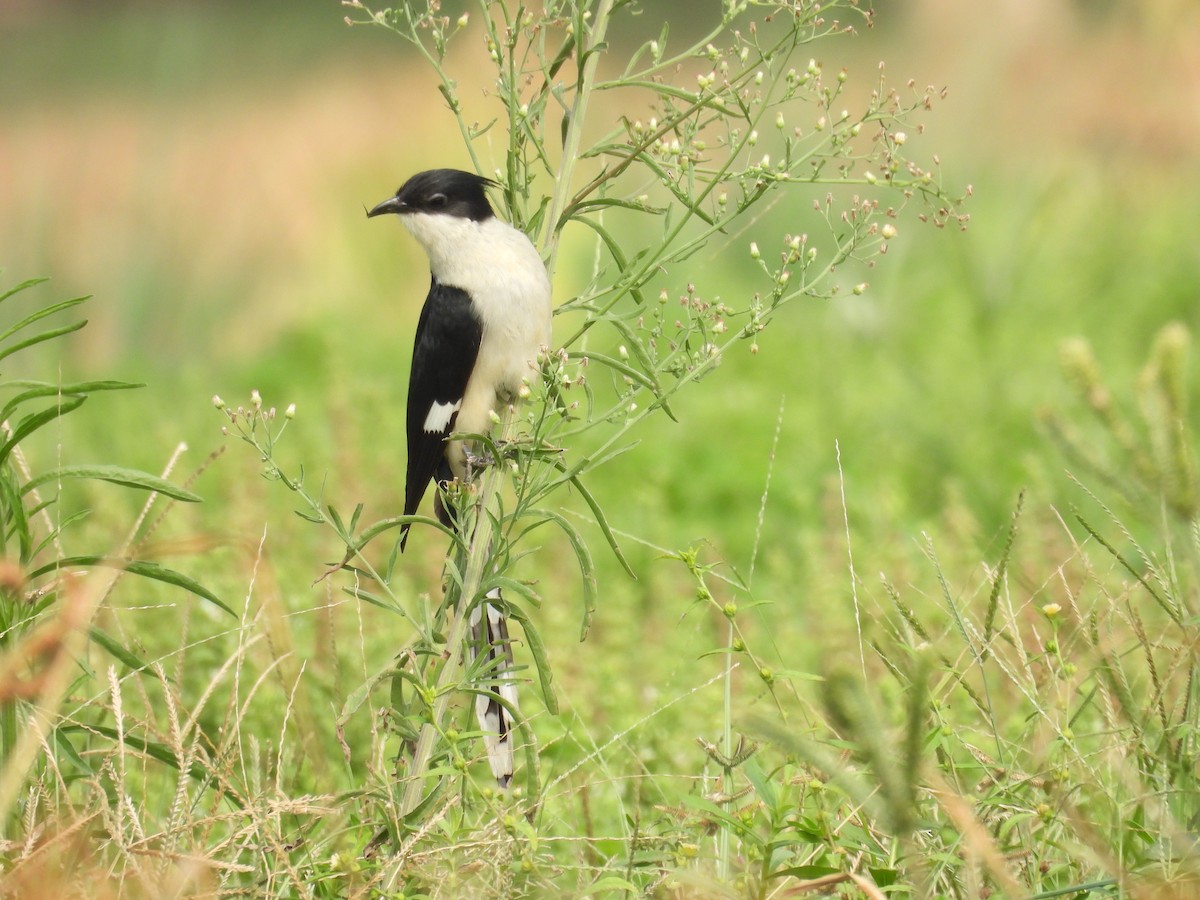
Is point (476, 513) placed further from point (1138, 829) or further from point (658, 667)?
point (658, 667)

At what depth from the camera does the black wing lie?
117 inches

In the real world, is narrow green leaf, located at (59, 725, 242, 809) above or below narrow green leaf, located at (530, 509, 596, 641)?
below

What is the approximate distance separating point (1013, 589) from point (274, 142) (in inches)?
290

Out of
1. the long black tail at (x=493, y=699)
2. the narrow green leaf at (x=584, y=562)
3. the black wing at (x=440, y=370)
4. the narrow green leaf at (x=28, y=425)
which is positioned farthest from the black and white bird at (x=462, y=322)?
the narrow green leaf at (x=28, y=425)

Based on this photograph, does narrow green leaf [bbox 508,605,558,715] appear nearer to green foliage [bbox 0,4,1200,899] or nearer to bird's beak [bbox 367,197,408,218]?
green foliage [bbox 0,4,1200,899]

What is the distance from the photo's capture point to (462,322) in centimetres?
303

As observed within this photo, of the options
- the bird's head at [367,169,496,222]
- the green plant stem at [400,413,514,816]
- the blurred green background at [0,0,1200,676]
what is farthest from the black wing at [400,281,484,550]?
the blurred green background at [0,0,1200,676]

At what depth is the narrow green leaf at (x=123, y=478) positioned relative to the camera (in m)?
2.14

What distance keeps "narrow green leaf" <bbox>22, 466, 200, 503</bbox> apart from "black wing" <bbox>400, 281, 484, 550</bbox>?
82 centimetres

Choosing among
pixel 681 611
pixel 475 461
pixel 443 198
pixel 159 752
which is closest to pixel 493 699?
pixel 159 752

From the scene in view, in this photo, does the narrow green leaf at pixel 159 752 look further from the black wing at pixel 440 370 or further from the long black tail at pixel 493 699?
the black wing at pixel 440 370

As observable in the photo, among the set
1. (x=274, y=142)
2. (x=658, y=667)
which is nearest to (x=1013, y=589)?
(x=658, y=667)

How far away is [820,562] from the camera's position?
4.78 m

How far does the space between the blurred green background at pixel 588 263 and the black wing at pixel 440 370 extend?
928mm
